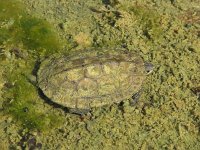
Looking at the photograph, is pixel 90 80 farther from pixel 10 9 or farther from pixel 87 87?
pixel 10 9

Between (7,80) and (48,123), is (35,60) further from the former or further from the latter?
(48,123)

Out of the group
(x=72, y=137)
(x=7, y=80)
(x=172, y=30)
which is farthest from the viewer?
(x=172, y=30)

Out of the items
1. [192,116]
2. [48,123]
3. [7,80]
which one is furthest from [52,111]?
[192,116]

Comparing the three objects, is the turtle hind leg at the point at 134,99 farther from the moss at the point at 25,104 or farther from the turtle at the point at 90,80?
the moss at the point at 25,104

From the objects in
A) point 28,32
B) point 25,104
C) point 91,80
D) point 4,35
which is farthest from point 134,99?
point 4,35

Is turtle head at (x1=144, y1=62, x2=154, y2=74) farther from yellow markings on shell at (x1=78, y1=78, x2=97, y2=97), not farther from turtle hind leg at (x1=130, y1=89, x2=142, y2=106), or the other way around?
yellow markings on shell at (x1=78, y1=78, x2=97, y2=97)

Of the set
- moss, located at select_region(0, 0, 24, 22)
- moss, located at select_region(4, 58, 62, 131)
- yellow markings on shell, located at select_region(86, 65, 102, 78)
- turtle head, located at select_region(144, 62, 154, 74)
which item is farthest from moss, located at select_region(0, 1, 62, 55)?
turtle head, located at select_region(144, 62, 154, 74)
